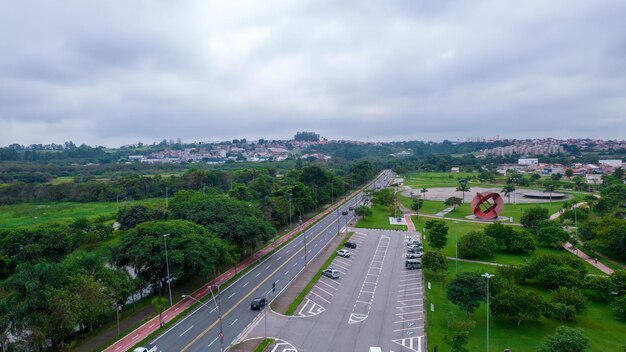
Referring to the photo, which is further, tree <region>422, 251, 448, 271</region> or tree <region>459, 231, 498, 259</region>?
tree <region>459, 231, 498, 259</region>

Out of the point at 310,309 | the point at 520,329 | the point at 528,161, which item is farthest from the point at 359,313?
the point at 528,161

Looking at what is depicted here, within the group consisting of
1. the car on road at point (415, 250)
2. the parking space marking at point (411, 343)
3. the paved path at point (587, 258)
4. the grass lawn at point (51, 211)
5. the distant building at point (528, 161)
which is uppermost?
the distant building at point (528, 161)

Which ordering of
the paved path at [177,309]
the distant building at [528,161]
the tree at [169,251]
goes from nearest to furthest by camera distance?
the paved path at [177,309], the tree at [169,251], the distant building at [528,161]

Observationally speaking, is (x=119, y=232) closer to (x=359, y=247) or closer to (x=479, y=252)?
(x=359, y=247)

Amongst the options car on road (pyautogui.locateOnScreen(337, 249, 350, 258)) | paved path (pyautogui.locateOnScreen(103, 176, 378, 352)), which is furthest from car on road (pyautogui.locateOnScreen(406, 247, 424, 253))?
paved path (pyautogui.locateOnScreen(103, 176, 378, 352))

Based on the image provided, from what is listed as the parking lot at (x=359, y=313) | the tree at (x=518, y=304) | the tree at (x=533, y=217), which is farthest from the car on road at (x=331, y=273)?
the tree at (x=533, y=217)

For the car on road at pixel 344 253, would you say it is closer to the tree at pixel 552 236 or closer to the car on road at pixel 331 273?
the car on road at pixel 331 273

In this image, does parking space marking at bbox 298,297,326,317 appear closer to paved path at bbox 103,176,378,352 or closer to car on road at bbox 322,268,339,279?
car on road at bbox 322,268,339,279
